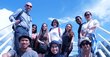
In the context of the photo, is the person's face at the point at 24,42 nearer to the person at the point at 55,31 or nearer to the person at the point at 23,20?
the person at the point at 23,20

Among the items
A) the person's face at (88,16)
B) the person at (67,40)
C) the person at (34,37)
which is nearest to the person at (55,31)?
the person at (67,40)

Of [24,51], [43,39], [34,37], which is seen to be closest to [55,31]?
[43,39]

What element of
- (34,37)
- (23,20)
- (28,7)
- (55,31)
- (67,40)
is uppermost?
(28,7)

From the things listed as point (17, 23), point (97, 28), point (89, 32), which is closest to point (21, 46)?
point (17, 23)

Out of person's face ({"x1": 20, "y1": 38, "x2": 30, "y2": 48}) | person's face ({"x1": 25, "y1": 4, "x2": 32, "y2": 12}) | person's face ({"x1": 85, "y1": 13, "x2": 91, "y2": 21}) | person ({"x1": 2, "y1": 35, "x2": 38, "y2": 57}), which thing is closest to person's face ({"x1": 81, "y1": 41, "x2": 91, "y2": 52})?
person ({"x1": 2, "y1": 35, "x2": 38, "y2": 57})

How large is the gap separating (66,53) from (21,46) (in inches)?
95.0

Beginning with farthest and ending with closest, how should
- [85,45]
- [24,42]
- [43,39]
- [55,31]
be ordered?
[55,31]
[43,39]
[85,45]
[24,42]

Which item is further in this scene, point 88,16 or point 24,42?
point 88,16

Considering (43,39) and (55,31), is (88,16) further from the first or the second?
(43,39)

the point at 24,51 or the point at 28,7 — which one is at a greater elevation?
the point at 28,7

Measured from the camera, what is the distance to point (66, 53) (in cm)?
759

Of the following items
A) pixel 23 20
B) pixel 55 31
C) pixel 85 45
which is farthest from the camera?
pixel 55 31

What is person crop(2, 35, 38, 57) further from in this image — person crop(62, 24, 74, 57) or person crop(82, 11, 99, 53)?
person crop(82, 11, 99, 53)

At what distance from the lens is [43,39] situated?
25.2ft
